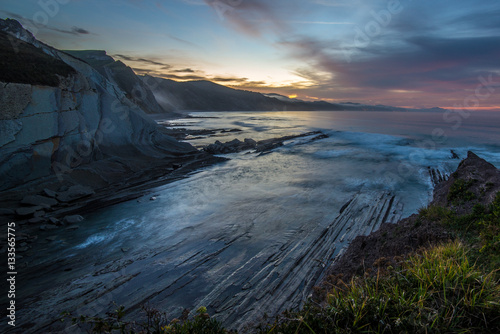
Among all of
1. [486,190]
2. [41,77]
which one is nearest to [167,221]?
[41,77]

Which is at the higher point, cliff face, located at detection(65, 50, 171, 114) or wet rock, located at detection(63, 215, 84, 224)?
cliff face, located at detection(65, 50, 171, 114)

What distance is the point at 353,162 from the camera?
24.0 metres

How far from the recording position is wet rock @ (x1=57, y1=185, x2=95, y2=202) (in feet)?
37.6

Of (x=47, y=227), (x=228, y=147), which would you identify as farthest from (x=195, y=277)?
(x=228, y=147)

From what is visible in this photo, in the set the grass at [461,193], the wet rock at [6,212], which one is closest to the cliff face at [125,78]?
the wet rock at [6,212]

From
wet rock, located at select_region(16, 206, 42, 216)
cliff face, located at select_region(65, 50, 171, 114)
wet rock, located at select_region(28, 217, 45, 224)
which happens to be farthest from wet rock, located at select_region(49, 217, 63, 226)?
cliff face, located at select_region(65, 50, 171, 114)

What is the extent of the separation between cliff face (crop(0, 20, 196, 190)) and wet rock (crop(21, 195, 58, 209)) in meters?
1.50

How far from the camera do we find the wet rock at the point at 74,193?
11.5m

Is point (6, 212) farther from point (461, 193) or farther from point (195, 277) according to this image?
point (461, 193)

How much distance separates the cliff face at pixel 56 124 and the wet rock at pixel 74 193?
1.43 m

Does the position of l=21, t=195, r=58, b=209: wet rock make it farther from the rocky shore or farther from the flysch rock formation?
the rocky shore

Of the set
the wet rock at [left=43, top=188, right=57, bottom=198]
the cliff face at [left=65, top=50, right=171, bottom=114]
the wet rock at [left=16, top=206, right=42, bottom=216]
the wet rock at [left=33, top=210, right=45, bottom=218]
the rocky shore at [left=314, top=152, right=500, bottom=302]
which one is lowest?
the wet rock at [left=33, top=210, right=45, bottom=218]

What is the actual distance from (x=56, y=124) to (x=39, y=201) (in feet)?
15.8

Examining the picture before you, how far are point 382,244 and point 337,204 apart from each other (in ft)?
20.5
